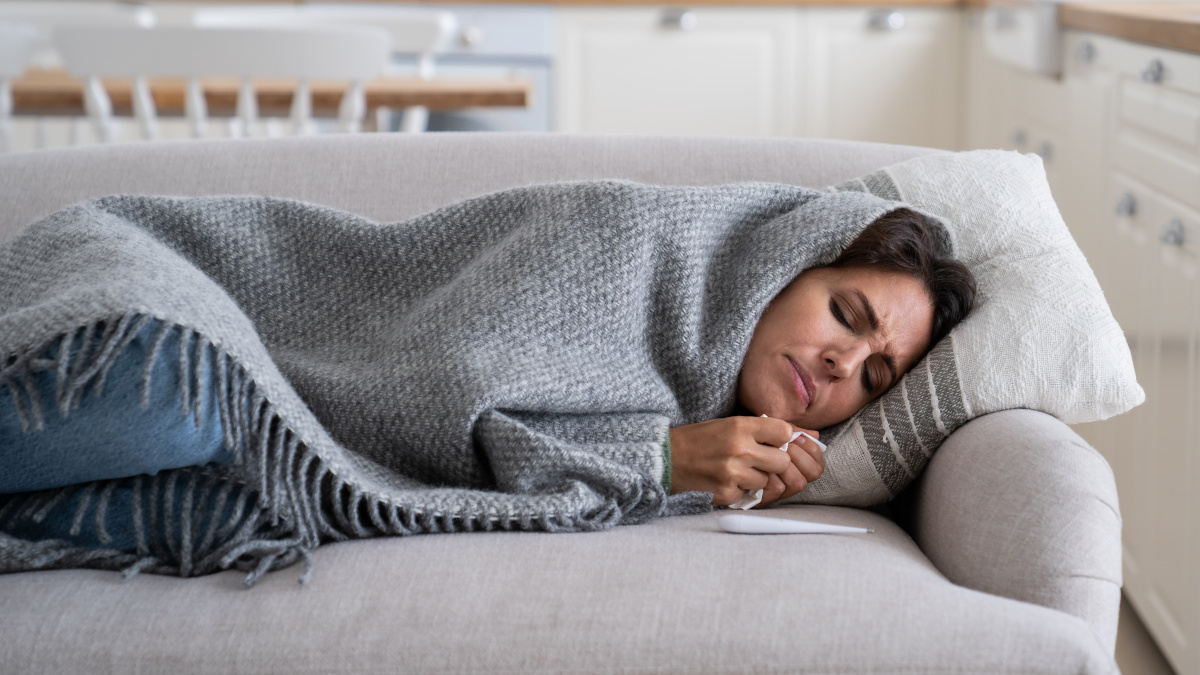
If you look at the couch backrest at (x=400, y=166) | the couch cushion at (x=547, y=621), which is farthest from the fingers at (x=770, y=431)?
the couch backrest at (x=400, y=166)

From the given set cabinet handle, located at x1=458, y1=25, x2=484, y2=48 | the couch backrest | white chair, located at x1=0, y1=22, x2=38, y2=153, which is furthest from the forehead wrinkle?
cabinet handle, located at x1=458, y1=25, x2=484, y2=48

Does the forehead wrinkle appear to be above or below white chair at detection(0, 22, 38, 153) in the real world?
below

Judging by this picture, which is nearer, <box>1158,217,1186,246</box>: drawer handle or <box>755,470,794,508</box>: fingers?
<box>755,470,794,508</box>: fingers

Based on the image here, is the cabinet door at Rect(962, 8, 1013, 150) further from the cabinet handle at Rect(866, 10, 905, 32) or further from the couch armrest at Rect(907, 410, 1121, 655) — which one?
the couch armrest at Rect(907, 410, 1121, 655)

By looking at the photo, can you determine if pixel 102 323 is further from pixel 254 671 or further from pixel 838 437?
pixel 838 437

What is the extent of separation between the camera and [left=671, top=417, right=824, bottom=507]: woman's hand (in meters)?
1.08

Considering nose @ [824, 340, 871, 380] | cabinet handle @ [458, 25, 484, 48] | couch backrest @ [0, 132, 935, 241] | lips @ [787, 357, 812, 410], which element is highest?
cabinet handle @ [458, 25, 484, 48]

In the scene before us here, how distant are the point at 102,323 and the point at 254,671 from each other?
1.04 ft

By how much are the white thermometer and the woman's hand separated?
7 cm

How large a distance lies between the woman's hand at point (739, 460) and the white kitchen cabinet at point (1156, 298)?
0.67 meters

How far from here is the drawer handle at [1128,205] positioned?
1672 millimetres

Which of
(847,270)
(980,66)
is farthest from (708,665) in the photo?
(980,66)

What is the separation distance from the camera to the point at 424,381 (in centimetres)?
105

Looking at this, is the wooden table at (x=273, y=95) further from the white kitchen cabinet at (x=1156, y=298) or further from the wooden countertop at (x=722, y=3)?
the wooden countertop at (x=722, y=3)
